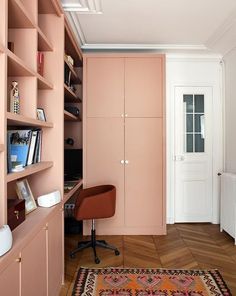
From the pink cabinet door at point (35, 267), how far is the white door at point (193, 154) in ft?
9.08

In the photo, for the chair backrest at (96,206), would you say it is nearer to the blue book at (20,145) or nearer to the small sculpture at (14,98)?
the blue book at (20,145)

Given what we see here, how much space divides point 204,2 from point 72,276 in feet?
10.2

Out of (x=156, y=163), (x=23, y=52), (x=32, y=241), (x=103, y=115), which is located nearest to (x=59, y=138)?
(x=23, y=52)

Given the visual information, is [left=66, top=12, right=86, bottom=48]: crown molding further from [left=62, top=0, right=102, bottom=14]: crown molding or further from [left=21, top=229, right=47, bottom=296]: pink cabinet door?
[left=21, top=229, right=47, bottom=296]: pink cabinet door

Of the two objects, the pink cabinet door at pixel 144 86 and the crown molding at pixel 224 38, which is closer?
the crown molding at pixel 224 38

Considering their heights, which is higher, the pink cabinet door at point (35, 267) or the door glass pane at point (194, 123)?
the door glass pane at point (194, 123)

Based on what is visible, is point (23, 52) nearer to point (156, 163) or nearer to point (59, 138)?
point (59, 138)

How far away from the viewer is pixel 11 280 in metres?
1.18

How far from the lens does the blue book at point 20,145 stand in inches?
71.1

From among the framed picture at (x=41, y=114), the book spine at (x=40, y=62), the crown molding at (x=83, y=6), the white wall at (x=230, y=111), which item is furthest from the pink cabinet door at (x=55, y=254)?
the white wall at (x=230, y=111)

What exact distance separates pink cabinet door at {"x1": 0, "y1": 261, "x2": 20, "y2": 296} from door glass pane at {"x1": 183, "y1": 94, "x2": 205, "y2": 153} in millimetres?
3275

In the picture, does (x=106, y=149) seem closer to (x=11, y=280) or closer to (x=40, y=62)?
(x=40, y=62)

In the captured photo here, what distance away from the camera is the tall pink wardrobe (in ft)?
11.5

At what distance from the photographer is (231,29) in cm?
316
